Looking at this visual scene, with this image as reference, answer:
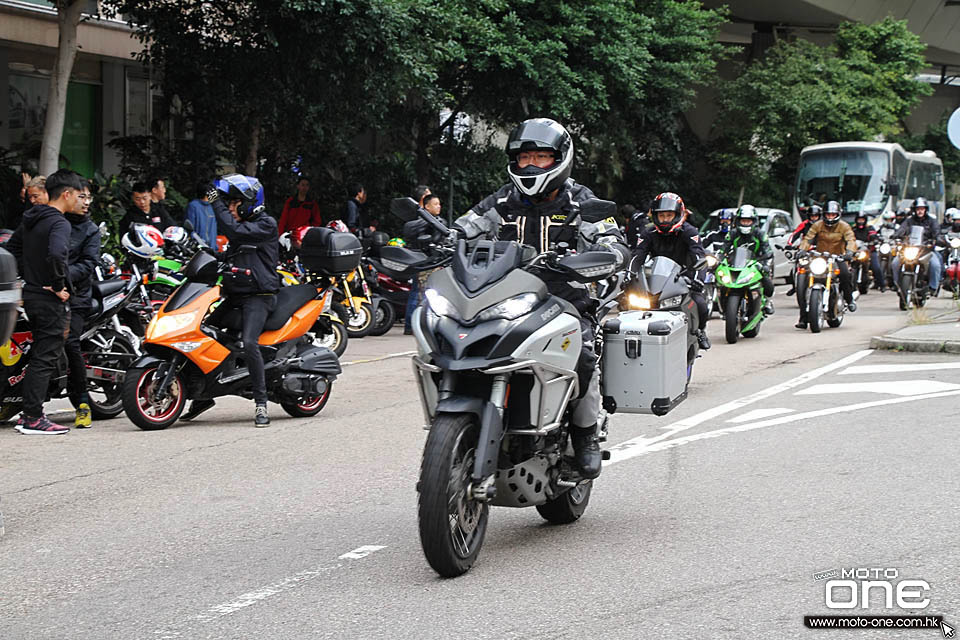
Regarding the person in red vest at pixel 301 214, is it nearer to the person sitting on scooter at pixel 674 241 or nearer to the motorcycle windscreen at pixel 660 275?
the person sitting on scooter at pixel 674 241

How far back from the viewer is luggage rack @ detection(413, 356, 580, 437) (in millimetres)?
5566

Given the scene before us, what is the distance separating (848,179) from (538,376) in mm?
31596

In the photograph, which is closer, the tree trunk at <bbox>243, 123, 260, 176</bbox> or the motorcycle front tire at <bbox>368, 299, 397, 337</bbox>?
the motorcycle front tire at <bbox>368, 299, 397, 337</bbox>

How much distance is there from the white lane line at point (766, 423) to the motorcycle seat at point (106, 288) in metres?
4.50

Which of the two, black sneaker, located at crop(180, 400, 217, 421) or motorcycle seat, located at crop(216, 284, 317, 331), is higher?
motorcycle seat, located at crop(216, 284, 317, 331)

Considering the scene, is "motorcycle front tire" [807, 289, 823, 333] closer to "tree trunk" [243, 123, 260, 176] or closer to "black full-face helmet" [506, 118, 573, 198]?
"tree trunk" [243, 123, 260, 176]

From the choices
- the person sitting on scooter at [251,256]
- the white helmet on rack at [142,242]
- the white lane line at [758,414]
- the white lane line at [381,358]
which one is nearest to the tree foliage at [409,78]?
the white lane line at [381,358]

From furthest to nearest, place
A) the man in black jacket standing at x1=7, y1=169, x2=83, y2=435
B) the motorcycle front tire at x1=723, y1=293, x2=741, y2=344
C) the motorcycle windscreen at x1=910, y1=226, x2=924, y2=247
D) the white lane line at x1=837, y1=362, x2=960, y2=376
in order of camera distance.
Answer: the motorcycle windscreen at x1=910, y1=226, x2=924, y2=247, the motorcycle front tire at x1=723, y1=293, x2=741, y2=344, the white lane line at x1=837, y1=362, x2=960, y2=376, the man in black jacket standing at x1=7, y1=169, x2=83, y2=435

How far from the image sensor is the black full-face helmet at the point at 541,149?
20.5 ft

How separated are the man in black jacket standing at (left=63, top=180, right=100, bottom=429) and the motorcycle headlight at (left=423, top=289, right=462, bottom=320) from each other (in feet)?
17.1

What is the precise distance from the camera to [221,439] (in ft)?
31.5

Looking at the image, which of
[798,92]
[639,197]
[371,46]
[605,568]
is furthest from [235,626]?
[798,92]
